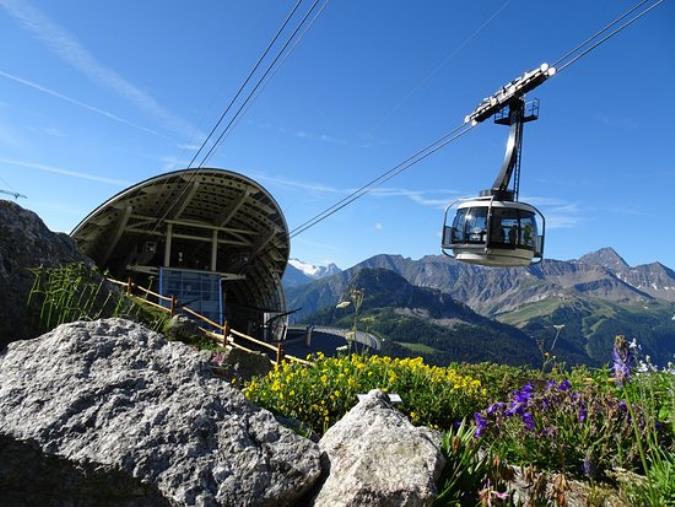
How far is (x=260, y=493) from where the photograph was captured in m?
3.53

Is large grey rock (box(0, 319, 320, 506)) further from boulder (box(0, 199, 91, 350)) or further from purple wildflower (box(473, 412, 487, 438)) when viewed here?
boulder (box(0, 199, 91, 350))

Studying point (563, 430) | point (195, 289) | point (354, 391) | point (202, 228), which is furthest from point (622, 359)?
point (202, 228)

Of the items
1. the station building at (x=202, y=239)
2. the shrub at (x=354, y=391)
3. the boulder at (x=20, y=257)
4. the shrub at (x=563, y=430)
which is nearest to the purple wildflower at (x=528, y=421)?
the shrub at (x=563, y=430)

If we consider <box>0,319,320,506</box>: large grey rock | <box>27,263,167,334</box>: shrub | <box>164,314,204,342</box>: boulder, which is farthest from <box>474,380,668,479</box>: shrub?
<box>164,314,204,342</box>: boulder

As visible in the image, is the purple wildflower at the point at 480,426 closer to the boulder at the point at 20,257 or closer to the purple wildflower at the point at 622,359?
the purple wildflower at the point at 622,359

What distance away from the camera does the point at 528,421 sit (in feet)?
16.0

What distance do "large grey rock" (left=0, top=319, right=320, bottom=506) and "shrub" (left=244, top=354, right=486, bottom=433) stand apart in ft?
6.12

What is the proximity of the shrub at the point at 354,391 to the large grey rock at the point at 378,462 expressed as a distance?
64.1 inches

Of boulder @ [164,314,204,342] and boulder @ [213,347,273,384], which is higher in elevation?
boulder @ [164,314,204,342]

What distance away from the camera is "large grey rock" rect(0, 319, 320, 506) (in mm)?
3486

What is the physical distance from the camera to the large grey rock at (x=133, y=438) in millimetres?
3486

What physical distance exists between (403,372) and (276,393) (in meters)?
1.80

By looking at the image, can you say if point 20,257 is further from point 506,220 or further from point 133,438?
point 506,220

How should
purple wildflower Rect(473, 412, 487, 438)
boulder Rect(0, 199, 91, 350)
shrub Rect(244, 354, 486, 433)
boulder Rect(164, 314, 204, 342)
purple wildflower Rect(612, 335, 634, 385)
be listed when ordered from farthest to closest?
boulder Rect(164, 314, 204, 342) < shrub Rect(244, 354, 486, 433) < boulder Rect(0, 199, 91, 350) < purple wildflower Rect(473, 412, 487, 438) < purple wildflower Rect(612, 335, 634, 385)
